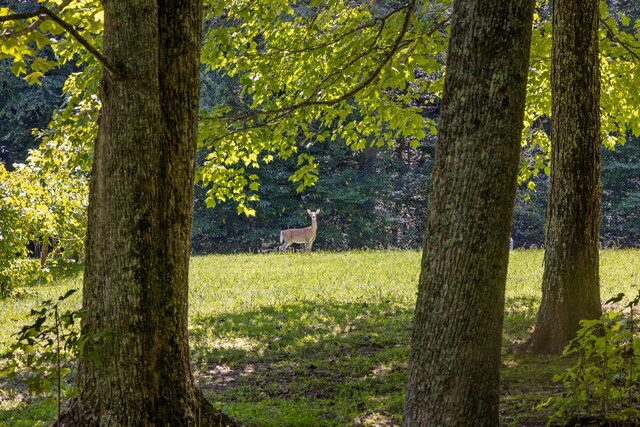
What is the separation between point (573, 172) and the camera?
7504mm

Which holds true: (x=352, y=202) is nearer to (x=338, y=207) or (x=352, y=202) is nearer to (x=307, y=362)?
(x=338, y=207)

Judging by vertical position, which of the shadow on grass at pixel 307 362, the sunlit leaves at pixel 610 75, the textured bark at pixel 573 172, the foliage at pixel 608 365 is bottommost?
the shadow on grass at pixel 307 362

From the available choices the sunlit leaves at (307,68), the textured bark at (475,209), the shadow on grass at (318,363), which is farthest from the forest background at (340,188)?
the textured bark at (475,209)

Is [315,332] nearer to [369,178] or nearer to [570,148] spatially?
[570,148]

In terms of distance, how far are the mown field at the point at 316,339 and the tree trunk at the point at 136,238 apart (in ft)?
→ 1.49

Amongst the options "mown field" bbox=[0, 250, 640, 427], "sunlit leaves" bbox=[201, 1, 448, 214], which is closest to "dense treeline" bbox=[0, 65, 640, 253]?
"mown field" bbox=[0, 250, 640, 427]

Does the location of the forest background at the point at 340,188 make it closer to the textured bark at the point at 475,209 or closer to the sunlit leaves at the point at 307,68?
the sunlit leaves at the point at 307,68

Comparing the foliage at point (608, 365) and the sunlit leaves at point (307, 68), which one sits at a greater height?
the sunlit leaves at point (307, 68)

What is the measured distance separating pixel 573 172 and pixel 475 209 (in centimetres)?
379

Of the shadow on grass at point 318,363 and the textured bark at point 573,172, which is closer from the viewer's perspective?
A: the shadow on grass at point 318,363

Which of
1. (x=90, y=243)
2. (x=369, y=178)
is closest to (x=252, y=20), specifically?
(x=90, y=243)

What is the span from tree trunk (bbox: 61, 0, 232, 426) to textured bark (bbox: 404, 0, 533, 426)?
1.57 meters

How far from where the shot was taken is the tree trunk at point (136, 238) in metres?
4.32

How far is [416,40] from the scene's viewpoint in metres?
9.14
